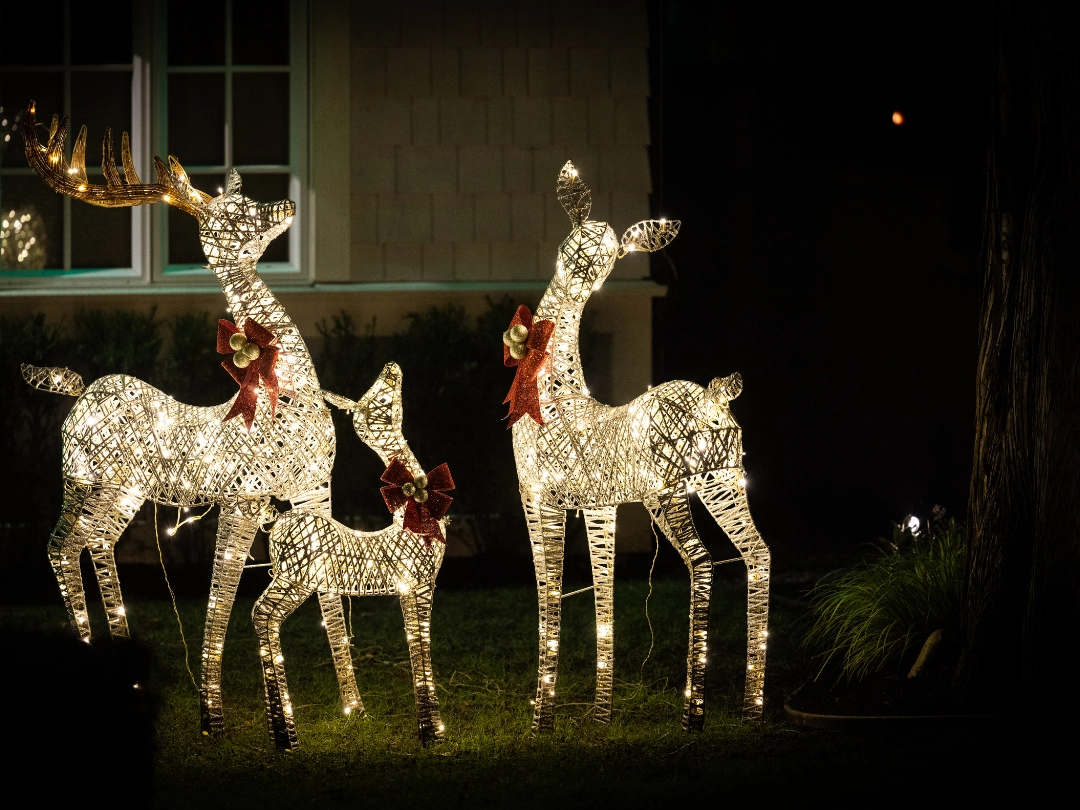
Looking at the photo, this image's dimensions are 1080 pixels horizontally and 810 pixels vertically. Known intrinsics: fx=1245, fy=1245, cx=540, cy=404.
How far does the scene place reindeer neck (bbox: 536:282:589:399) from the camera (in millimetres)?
5055

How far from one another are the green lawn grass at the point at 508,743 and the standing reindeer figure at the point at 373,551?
39 centimetres

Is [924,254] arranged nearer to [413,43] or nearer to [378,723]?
[413,43]

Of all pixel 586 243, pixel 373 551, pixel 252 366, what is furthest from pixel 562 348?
pixel 252 366

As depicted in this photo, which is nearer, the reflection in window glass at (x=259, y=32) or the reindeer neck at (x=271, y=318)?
the reindeer neck at (x=271, y=318)

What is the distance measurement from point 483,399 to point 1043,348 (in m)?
4.59

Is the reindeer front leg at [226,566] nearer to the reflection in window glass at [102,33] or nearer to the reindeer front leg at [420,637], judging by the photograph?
the reindeer front leg at [420,637]

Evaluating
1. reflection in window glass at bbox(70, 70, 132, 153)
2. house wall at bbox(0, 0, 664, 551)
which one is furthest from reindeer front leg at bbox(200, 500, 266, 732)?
reflection in window glass at bbox(70, 70, 132, 153)

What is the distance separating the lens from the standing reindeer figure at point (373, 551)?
188 inches

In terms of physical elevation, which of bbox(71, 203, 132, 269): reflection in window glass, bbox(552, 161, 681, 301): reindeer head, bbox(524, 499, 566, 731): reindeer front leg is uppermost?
bbox(71, 203, 132, 269): reflection in window glass

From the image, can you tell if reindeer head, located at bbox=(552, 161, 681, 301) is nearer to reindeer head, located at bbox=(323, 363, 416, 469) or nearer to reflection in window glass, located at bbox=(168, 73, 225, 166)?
reindeer head, located at bbox=(323, 363, 416, 469)

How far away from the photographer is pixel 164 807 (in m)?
4.42

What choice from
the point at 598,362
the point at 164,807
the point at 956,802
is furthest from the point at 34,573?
the point at 956,802

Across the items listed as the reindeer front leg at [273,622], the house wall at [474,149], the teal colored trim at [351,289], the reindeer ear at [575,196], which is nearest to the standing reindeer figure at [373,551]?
the reindeer front leg at [273,622]

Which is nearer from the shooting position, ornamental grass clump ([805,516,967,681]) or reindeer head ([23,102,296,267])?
reindeer head ([23,102,296,267])
